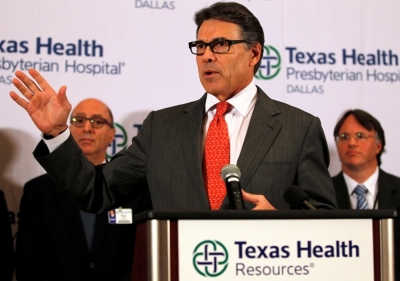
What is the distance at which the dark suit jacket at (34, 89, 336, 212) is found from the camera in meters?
2.39

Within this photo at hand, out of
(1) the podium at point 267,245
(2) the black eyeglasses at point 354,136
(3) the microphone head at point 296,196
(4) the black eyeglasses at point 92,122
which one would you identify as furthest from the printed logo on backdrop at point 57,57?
(1) the podium at point 267,245

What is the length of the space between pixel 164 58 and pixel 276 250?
3.04m

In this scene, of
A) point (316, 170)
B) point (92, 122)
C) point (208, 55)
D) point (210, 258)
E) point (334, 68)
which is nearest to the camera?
point (210, 258)

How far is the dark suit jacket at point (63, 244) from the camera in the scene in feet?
12.9

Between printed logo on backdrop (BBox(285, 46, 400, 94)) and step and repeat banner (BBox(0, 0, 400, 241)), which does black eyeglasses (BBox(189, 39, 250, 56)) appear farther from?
printed logo on backdrop (BBox(285, 46, 400, 94))

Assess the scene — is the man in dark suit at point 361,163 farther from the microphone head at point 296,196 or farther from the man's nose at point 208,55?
the microphone head at point 296,196

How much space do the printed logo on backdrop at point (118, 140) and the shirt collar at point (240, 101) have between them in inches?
75.2

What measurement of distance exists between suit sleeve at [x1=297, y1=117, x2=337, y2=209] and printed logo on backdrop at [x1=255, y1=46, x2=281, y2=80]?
2.16 meters

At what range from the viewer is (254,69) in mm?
2855

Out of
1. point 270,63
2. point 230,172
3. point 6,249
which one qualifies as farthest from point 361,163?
point 230,172

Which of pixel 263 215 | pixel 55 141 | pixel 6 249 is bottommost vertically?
pixel 6 249

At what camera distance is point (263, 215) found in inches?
66.2

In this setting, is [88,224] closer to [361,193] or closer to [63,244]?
[63,244]

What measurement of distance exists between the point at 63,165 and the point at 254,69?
3.48ft
